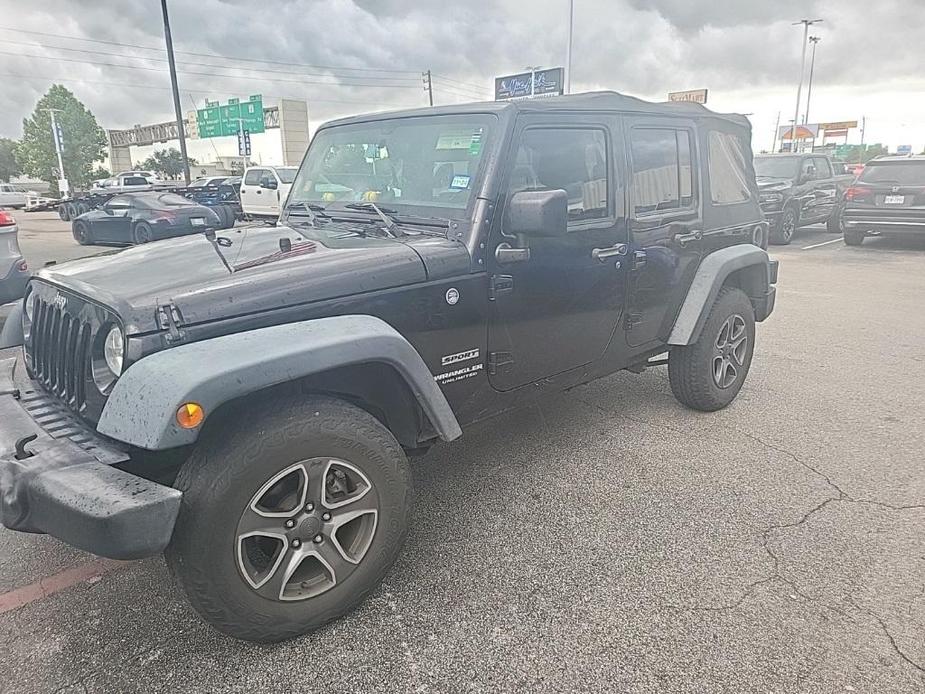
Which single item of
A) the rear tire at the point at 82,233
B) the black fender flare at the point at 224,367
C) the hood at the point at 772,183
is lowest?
the rear tire at the point at 82,233

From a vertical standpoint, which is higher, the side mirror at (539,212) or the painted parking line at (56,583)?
the side mirror at (539,212)

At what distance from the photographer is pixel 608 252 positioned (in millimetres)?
3473

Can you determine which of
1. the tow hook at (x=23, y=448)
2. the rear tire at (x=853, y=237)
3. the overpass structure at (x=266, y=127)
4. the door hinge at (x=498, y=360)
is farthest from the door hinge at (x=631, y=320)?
the overpass structure at (x=266, y=127)

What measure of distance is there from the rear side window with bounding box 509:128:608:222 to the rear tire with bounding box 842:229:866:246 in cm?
1222

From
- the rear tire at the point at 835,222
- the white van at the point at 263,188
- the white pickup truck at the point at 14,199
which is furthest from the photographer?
the white pickup truck at the point at 14,199

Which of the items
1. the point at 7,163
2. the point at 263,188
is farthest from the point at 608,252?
the point at 7,163

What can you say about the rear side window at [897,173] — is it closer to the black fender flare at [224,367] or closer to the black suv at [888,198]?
the black suv at [888,198]

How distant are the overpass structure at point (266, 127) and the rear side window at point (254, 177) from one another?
8944mm

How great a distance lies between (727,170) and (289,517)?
12.1 ft

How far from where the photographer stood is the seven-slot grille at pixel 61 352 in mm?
2424

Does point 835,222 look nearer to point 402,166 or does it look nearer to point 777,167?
point 777,167

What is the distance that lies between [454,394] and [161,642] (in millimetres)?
1451

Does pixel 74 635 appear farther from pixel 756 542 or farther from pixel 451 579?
pixel 756 542

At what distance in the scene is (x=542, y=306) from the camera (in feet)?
10.5
